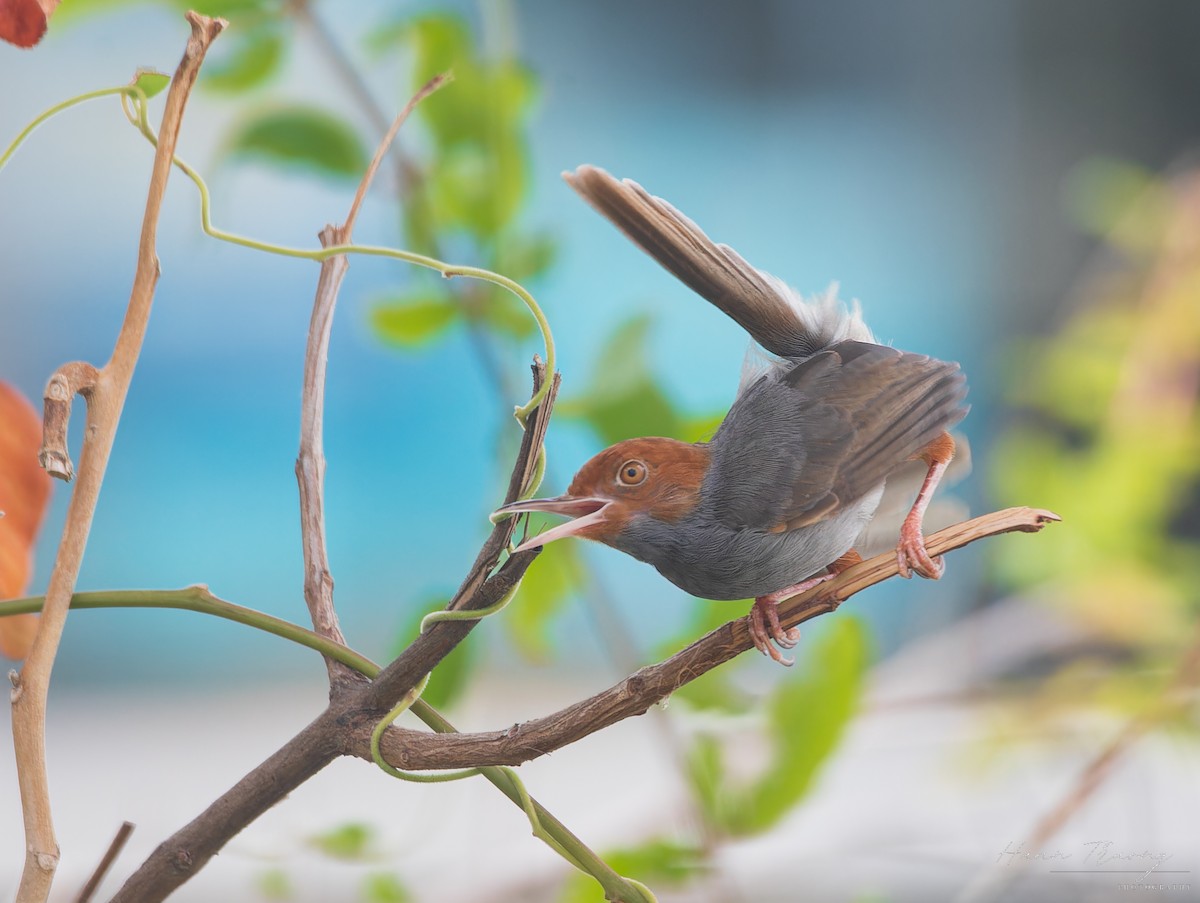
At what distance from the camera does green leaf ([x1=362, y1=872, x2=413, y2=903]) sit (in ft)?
2.34

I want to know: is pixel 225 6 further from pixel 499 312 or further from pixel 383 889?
pixel 383 889

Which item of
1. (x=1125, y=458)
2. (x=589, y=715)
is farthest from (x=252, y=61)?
(x=1125, y=458)

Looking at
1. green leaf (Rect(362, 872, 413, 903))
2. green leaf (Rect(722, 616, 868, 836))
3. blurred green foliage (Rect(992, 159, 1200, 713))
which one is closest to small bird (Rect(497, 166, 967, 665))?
green leaf (Rect(722, 616, 868, 836))

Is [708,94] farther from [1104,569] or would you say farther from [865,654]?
[865,654]

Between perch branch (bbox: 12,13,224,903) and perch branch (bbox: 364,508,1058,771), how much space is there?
67 mm

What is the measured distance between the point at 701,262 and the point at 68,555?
7.2 inches

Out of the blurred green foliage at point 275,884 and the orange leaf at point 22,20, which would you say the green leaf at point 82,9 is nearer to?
the orange leaf at point 22,20

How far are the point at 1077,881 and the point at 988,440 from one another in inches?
29.3

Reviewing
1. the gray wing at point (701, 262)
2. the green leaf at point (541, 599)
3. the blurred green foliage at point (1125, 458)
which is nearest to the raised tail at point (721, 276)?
the gray wing at point (701, 262)

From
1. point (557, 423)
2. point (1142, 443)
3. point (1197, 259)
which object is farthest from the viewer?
point (1197, 259)

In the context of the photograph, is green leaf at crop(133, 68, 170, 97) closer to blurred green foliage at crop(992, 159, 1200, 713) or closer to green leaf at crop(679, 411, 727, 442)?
green leaf at crop(679, 411, 727, 442)

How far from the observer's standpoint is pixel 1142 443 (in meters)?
0.98

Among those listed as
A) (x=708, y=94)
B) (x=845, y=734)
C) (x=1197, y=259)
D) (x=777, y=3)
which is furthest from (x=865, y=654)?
(x=777, y=3)

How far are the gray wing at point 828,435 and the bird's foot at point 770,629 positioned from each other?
0.9 inches
